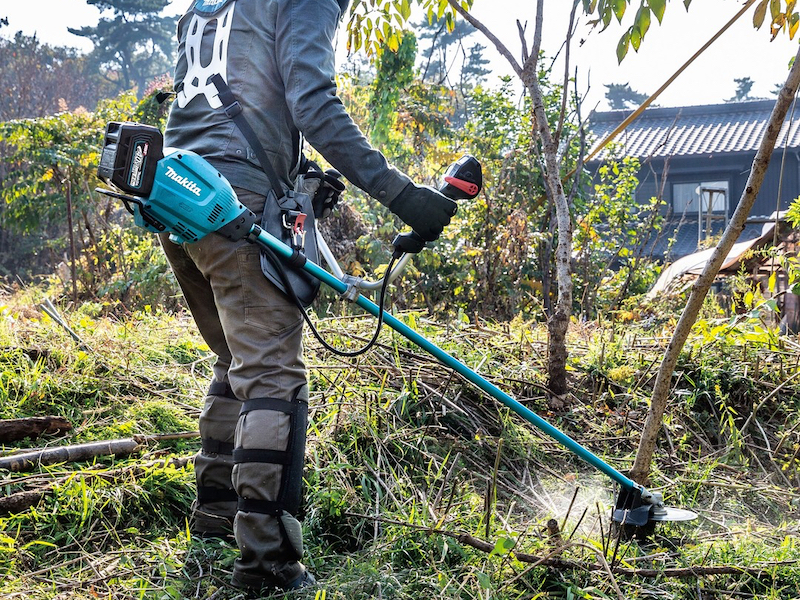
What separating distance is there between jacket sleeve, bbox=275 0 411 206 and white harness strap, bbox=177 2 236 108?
16 cm

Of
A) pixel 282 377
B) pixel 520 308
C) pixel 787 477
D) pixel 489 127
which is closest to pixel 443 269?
pixel 520 308

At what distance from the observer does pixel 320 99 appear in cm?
223

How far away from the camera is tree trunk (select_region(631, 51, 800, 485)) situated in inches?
89.5

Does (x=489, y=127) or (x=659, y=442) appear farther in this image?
(x=489, y=127)

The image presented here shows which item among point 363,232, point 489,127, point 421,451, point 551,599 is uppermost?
point 489,127

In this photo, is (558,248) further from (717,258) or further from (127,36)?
(127,36)

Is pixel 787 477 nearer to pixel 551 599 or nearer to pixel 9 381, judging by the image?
pixel 551 599

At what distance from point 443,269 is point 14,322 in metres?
2.96

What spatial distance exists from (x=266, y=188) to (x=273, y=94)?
280mm

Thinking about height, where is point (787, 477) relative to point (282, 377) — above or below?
below

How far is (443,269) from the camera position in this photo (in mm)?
5969

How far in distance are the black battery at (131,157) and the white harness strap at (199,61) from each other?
275 millimetres

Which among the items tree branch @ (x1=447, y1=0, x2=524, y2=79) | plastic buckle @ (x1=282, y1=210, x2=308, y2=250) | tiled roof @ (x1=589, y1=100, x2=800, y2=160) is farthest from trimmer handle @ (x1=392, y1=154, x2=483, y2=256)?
tiled roof @ (x1=589, y1=100, x2=800, y2=160)

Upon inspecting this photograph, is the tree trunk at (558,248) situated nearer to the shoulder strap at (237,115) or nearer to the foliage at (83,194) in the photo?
the shoulder strap at (237,115)
